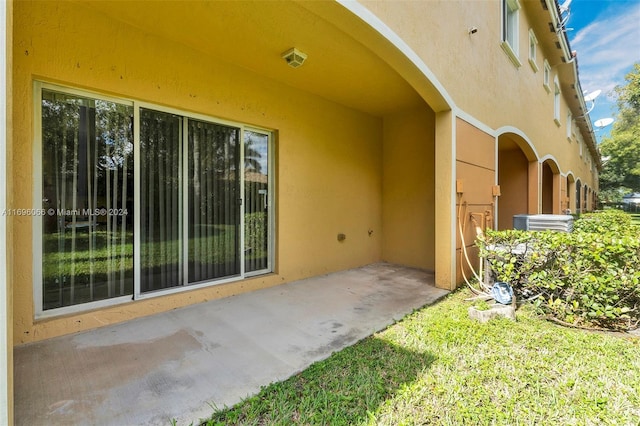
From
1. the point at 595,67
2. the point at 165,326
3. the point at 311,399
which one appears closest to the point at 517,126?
the point at 311,399

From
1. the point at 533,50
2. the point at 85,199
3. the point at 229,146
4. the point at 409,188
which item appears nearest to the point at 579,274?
the point at 409,188

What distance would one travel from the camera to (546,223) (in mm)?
4746

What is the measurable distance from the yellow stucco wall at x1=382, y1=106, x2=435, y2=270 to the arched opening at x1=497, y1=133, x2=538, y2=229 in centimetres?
357

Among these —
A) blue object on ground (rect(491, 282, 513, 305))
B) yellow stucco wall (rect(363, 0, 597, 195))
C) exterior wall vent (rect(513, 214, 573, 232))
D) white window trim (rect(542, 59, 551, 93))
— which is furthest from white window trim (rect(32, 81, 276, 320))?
white window trim (rect(542, 59, 551, 93))

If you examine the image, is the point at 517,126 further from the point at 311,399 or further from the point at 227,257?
the point at 311,399

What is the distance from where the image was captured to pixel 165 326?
10.4 feet

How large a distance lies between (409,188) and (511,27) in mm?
4832

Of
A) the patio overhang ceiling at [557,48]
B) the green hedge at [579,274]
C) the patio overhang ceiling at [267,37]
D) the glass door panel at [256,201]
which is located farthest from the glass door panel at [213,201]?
the patio overhang ceiling at [557,48]

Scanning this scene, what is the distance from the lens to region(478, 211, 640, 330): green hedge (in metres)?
3.00

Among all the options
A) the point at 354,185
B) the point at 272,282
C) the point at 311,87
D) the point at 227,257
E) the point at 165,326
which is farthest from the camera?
the point at 354,185

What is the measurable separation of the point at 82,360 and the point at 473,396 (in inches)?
122

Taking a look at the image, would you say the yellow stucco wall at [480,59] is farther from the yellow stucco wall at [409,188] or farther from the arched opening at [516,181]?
the yellow stucco wall at [409,188]

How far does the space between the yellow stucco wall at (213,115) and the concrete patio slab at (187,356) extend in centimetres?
43

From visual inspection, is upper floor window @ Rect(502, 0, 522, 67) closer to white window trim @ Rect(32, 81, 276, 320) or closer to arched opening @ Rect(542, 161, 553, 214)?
Answer: white window trim @ Rect(32, 81, 276, 320)
